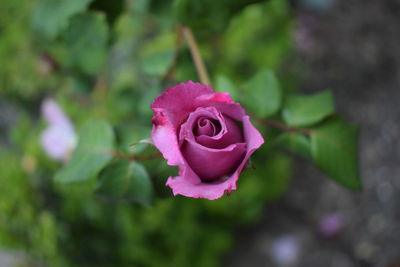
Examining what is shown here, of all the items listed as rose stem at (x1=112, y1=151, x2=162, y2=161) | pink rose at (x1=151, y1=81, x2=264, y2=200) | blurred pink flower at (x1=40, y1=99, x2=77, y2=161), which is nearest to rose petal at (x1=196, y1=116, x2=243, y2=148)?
pink rose at (x1=151, y1=81, x2=264, y2=200)

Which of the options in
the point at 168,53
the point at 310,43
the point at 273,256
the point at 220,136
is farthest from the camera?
the point at 310,43

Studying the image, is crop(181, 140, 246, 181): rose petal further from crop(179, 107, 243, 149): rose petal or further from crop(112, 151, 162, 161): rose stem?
crop(112, 151, 162, 161): rose stem

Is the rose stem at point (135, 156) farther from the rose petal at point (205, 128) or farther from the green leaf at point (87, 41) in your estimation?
the green leaf at point (87, 41)

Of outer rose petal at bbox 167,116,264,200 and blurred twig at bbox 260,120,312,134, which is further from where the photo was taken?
blurred twig at bbox 260,120,312,134

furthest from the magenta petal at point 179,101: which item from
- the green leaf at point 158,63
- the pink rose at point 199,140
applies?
the green leaf at point 158,63

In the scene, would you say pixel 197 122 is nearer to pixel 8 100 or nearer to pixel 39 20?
pixel 39 20

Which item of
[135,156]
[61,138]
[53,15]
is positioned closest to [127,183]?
[135,156]

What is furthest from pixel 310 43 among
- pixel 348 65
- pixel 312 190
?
pixel 312 190
